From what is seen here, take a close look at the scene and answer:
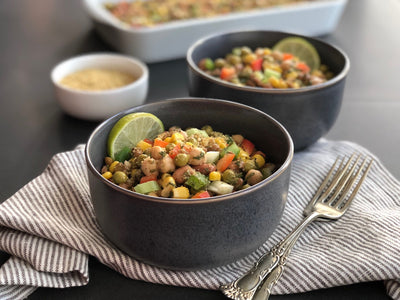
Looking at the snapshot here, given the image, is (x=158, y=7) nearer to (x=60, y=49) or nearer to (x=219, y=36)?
(x=60, y=49)

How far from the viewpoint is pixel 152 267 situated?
1078mm

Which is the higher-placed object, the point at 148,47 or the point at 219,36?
the point at 219,36

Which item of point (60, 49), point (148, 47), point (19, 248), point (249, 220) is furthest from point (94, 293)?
point (60, 49)

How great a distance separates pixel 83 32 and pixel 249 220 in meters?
1.63

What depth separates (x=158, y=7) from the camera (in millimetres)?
2326

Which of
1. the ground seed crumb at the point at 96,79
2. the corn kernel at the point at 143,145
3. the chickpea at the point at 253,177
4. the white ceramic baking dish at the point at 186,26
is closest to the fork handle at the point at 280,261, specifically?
the chickpea at the point at 253,177

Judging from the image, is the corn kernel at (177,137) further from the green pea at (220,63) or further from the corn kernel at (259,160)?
the green pea at (220,63)

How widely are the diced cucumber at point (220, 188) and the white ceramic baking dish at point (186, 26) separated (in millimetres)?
1022

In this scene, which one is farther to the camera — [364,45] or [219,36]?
[364,45]

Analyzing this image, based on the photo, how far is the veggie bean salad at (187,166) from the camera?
3.54ft

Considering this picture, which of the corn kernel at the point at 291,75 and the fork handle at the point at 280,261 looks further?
the corn kernel at the point at 291,75

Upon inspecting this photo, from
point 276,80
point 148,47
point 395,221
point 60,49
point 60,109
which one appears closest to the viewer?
point 395,221

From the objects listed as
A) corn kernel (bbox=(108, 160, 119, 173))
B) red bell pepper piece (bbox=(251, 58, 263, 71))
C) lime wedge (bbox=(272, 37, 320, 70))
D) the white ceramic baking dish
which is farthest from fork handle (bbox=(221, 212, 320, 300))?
the white ceramic baking dish

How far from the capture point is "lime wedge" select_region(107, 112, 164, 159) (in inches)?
47.3
